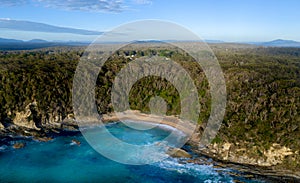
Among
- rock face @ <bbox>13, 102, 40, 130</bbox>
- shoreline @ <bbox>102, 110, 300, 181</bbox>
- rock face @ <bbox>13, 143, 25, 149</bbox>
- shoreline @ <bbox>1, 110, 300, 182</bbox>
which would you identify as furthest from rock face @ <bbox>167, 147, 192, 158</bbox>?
rock face @ <bbox>13, 102, 40, 130</bbox>

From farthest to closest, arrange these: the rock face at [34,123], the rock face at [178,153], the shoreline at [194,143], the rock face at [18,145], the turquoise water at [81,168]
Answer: the rock face at [34,123] → the rock face at [18,145] → the rock face at [178,153] → the shoreline at [194,143] → the turquoise water at [81,168]

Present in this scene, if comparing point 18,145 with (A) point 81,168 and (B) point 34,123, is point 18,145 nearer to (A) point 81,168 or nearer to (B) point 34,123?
(B) point 34,123

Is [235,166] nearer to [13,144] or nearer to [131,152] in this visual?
[131,152]

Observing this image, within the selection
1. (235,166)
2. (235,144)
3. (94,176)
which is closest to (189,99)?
(235,144)

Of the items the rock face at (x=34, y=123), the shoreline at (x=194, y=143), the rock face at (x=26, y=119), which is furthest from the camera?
the rock face at (x=26, y=119)

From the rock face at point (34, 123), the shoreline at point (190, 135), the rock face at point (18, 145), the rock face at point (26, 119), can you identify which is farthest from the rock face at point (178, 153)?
A: the rock face at point (26, 119)

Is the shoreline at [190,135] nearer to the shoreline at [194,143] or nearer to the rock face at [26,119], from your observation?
the shoreline at [194,143]
